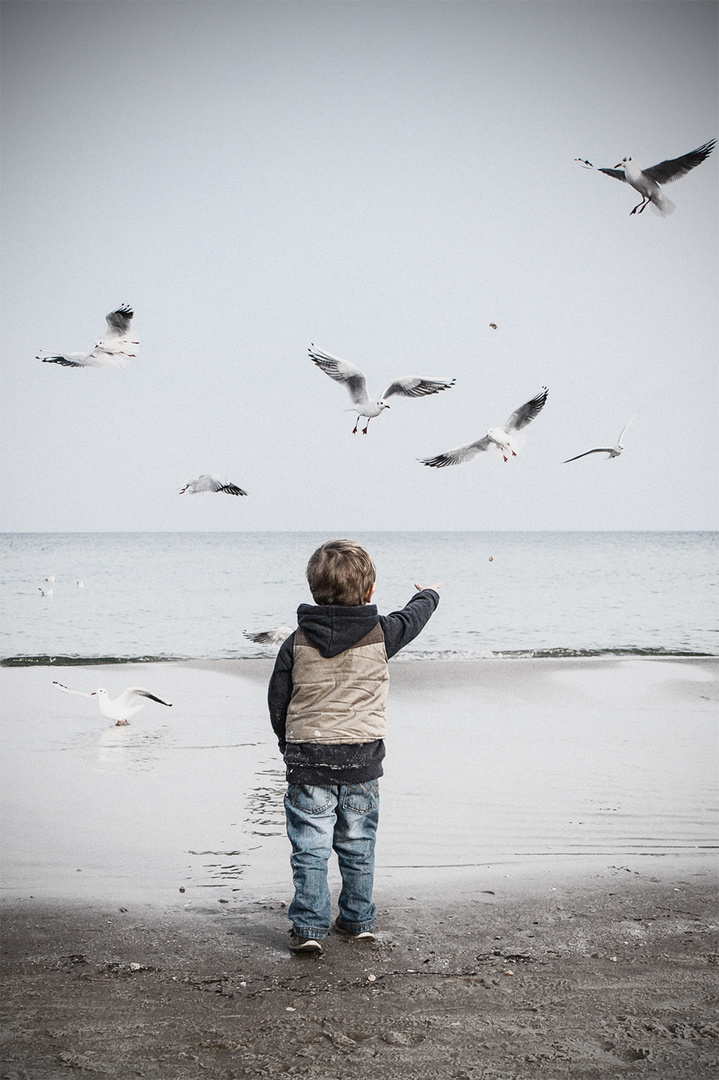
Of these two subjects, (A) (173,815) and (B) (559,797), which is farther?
(B) (559,797)

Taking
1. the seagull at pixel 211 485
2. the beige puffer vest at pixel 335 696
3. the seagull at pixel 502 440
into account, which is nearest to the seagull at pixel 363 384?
the seagull at pixel 502 440

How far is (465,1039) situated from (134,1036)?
937 mm

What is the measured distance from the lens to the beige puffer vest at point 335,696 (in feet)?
10.9

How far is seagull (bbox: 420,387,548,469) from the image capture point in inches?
290

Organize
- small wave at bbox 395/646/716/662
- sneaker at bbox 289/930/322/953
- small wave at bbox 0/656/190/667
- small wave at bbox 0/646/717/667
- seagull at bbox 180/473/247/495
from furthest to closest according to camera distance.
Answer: small wave at bbox 395/646/716/662 < small wave at bbox 0/646/717/667 < small wave at bbox 0/656/190/667 < seagull at bbox 180/473/247/495 < sneaker at bbox 289/930/322/953

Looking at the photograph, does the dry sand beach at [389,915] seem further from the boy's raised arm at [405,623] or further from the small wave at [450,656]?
the small wave at [450,656]

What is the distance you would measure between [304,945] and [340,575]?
4.25ft

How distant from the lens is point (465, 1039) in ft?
8.57

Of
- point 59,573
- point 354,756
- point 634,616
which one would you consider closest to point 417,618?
point 354,756

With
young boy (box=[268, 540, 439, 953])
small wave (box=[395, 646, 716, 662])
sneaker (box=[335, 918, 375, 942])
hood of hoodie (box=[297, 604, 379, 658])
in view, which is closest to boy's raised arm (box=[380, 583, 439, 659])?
young boy (box=[268, 540, 439, 953])

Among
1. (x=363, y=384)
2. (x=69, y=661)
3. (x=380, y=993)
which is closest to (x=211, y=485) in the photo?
(x=363, y=384)

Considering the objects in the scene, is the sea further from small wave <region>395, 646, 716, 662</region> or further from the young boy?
the young boy

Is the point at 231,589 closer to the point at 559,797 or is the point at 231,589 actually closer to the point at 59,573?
the point at 59,573

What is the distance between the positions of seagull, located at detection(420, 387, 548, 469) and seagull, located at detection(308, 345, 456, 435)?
2.07 feet
